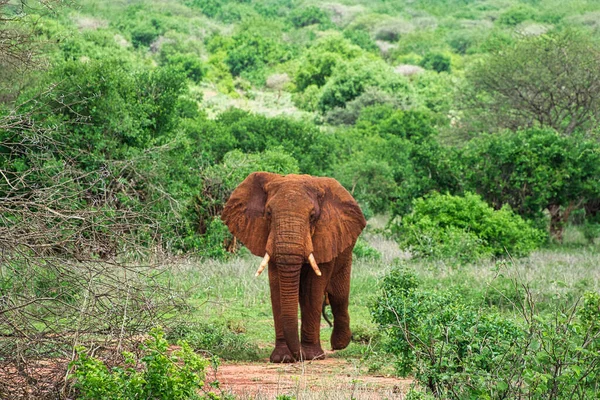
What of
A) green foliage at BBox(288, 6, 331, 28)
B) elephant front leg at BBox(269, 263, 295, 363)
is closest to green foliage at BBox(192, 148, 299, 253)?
elephant front leg at BBox(269, 263, 295, 363)

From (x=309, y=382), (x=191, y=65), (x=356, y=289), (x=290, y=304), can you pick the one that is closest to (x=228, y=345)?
(x=290, y=304)

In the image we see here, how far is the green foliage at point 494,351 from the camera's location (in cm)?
556

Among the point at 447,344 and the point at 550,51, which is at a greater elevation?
the point at 447,344

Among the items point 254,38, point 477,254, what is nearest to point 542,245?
point 477,254

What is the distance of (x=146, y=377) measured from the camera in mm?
6023

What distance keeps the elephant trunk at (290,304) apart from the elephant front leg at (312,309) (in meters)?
0.45

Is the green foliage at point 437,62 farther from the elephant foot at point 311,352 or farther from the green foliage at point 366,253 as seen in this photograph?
the elephant foot at point 311,352

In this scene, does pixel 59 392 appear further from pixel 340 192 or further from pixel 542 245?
pixel 542 245

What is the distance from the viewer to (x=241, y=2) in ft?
309

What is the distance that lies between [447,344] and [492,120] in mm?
24328

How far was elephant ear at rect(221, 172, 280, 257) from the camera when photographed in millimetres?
9648

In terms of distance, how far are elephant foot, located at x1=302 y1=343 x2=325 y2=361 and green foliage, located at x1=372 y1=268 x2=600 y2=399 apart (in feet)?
7.45

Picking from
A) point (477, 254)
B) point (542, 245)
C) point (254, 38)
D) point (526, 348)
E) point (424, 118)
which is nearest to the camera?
point (526, 348)

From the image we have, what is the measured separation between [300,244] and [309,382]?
1654mm
